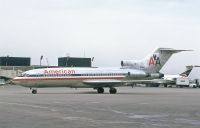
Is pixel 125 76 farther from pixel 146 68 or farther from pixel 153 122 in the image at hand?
pixel 153 122

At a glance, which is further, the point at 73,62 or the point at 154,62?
the point at 73,62

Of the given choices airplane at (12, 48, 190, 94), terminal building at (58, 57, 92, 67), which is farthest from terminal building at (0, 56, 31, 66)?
airplane at (12, 48, 190, 94)

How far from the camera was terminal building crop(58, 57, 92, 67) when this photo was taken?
604 ft

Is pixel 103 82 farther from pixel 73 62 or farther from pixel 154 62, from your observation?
pixel 73 62

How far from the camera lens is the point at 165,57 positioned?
67875 millimetres

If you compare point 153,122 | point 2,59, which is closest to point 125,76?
point 153,122

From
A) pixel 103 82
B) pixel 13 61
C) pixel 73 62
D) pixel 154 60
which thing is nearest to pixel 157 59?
pixel 154 60

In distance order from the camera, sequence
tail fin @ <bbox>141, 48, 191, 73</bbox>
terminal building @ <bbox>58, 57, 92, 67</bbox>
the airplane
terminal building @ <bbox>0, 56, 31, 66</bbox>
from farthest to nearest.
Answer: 1. terminal building @ <bbox>0, 56, 31, 66</bbox>
2. terminal building @ <bbox>58, 57, 92, 67</bbox>
3. tail fin @ <bbox>141, 48, 191, 73</bbox>
4. the airplane

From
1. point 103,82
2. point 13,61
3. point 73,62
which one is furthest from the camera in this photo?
point 13,61

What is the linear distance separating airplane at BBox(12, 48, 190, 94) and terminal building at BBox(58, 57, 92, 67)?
116975mm

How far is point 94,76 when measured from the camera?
64.8 meters

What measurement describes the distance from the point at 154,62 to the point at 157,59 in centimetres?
62

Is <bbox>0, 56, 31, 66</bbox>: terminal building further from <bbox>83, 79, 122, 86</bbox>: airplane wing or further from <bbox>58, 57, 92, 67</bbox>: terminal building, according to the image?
<bbox>83, 79, 122, 86</bbox>: airplane wing

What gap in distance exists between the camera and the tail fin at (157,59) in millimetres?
66938
